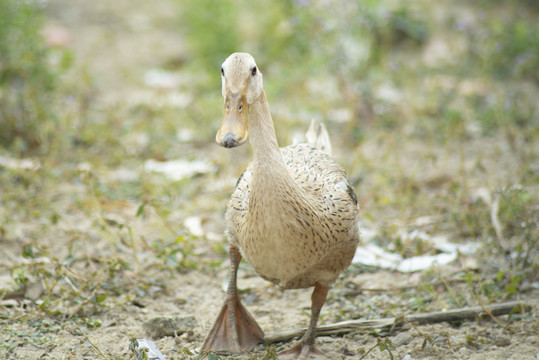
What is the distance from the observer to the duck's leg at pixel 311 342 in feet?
9.89

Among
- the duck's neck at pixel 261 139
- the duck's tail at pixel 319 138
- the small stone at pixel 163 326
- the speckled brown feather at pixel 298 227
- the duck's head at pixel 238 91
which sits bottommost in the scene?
the small stone at pixel 163 326

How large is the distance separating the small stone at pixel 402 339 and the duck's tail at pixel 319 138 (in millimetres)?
1258

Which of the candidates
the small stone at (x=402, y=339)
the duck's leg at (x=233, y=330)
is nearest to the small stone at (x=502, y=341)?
the small stone at (x=402, y=339)

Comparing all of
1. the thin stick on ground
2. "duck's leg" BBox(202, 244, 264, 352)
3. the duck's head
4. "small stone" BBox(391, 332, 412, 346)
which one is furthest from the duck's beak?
"small stone" BBox(391, 332, 412, 346)

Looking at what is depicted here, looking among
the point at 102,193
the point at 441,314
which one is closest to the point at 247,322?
the point at 441,314

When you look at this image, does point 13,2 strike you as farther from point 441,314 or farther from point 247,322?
point 441,314

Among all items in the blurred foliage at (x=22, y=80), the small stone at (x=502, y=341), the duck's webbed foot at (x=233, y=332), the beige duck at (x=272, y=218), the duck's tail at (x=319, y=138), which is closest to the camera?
the beige duck at (x=272, y=218)

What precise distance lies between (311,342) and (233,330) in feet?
1.31

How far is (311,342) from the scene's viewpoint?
305cm

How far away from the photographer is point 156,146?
5.54 m

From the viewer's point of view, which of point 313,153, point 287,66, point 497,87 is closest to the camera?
point 313,153

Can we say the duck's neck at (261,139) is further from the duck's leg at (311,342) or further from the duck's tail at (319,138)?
the duck's tail at (319,138)

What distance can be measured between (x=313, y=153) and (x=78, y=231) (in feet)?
5.56

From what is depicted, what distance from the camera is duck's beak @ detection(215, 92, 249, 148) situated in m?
2.40
